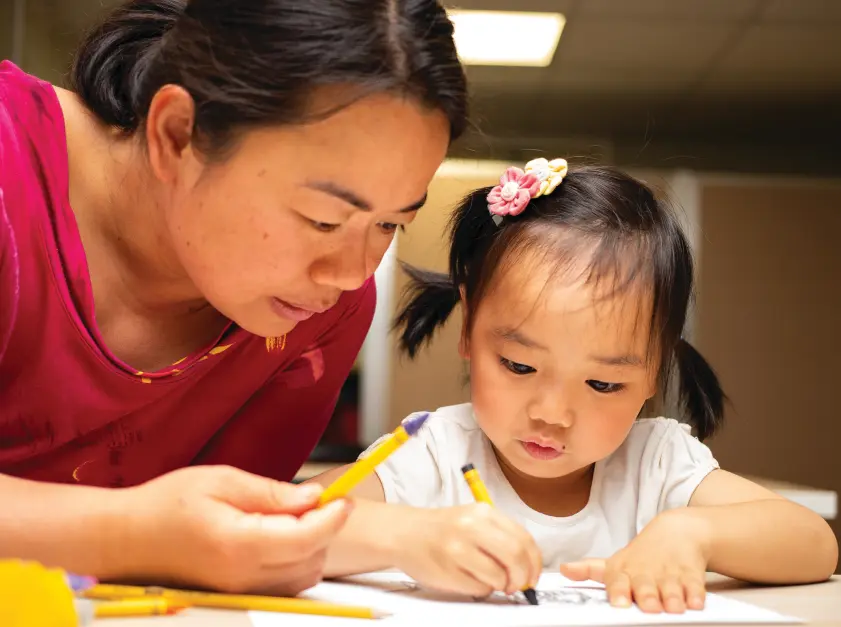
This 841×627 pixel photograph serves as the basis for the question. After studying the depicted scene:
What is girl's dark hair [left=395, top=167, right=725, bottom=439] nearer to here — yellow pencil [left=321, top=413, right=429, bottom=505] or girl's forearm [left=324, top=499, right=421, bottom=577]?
girl's forearm [left=324, top=499, right=421, bottom=577]

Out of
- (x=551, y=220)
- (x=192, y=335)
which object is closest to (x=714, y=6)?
(x=551, y=220)

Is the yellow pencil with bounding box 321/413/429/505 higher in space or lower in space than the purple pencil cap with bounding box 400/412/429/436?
lower

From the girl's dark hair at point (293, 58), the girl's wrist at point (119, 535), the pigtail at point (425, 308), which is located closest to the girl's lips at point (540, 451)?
the pigtail at point (425, 308)

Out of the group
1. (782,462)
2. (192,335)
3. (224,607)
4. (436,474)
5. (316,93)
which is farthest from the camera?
(782,462)

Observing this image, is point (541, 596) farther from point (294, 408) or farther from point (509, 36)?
point (509, 36)

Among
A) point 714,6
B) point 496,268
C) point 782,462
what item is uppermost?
point 714,6

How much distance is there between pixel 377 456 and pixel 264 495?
89mm

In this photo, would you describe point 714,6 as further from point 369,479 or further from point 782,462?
point 369,479

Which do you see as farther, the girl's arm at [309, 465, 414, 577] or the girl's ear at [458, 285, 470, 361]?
the girl's ear at [458, 285, 470, 361]

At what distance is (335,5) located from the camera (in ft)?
2.63

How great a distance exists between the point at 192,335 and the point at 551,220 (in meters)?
0.42

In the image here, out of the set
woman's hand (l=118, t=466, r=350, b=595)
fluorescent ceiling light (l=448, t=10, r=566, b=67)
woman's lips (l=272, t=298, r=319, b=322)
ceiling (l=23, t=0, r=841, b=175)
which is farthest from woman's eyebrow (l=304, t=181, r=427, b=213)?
fluorescent ceiling light (l=448, t=10, r=566, b=67)

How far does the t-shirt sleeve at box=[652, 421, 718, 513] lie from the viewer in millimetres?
1114

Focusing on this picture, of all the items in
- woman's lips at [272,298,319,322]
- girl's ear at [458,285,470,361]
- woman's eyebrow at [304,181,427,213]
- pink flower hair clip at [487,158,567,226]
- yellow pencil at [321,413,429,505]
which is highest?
pink flower hair clip at [487,158,567,226]
